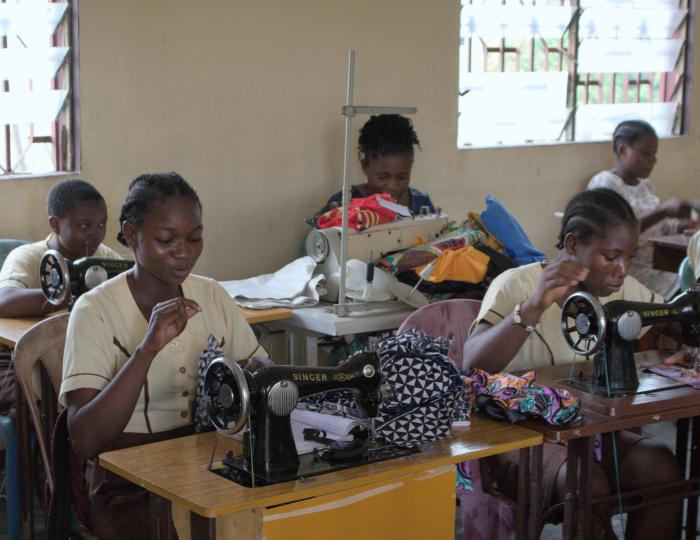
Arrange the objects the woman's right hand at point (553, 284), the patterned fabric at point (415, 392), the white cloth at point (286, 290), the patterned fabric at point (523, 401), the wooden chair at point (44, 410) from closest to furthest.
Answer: the wooden chair at point (44, 410), the patterned fabric at point (415, 392), the patterned fabric at point (523, 401), the woman's right hand at point (553, 284), the white cloth at point (286, 290)

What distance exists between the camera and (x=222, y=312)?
104 inches

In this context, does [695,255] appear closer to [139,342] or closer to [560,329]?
[560,329]

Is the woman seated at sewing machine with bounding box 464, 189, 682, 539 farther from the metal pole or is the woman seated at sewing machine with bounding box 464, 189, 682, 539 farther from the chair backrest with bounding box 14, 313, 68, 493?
the chair backrest with bounding box 14, 313, 68, 493

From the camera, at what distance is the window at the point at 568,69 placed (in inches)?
222

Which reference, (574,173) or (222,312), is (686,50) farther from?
(222,312)

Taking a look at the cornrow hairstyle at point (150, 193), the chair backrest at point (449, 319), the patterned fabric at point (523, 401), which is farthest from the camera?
the chair backrest at point (449, 319)

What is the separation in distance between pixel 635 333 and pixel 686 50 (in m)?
4.41

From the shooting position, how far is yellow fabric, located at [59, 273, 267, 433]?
2.36 metres

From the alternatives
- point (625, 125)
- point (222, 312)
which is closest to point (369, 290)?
point (222, 312)

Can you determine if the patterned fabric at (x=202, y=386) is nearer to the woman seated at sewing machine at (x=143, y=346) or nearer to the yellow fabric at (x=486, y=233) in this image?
the woman seated at sewing machine at (x=143, y=346)

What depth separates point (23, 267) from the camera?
3668 mm

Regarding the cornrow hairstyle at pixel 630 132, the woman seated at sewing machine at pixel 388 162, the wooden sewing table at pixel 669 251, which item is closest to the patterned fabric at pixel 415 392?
the woman seated at sewing machine at pixel 388 162

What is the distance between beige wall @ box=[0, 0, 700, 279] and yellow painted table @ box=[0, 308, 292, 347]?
0.79 metres

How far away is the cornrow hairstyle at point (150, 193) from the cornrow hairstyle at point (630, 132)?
373cm
